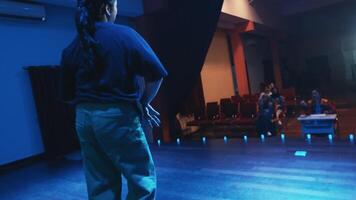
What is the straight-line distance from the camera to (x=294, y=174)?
2918 millimetres

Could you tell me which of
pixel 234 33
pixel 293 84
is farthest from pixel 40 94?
pixel 293 84

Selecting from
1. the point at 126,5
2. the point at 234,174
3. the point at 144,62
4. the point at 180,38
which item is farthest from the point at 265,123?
the point at 144,62

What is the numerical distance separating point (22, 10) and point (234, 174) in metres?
3.58

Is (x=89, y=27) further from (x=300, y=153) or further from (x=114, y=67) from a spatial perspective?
(x=300, y=153)

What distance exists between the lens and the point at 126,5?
5277 millimetres

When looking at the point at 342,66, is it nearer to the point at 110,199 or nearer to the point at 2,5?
the point at 2,5

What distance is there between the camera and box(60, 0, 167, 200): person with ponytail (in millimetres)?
1184

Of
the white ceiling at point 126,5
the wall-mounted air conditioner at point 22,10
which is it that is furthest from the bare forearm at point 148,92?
the white ceiling at point 126,5

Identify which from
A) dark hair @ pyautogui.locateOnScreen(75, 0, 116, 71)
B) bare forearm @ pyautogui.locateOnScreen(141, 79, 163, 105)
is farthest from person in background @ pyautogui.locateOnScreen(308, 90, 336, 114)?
dark hair @ pyautogui.locateOnScreen(75, 0, 116, 71)

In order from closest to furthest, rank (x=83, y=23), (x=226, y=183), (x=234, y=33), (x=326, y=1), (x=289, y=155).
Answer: (x=83, y=23) < (x=226, y=183) < (x=289, y=155) < (x=234, y=33) < (x=326, y=1)

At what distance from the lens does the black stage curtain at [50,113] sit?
4.72m

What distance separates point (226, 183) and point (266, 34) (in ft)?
34.3

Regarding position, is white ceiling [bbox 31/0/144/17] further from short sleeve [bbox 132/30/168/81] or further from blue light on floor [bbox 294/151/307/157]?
Result: short sleeve [bbox 132/30/168/81]

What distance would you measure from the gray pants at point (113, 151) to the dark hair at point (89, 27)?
0.17 m
